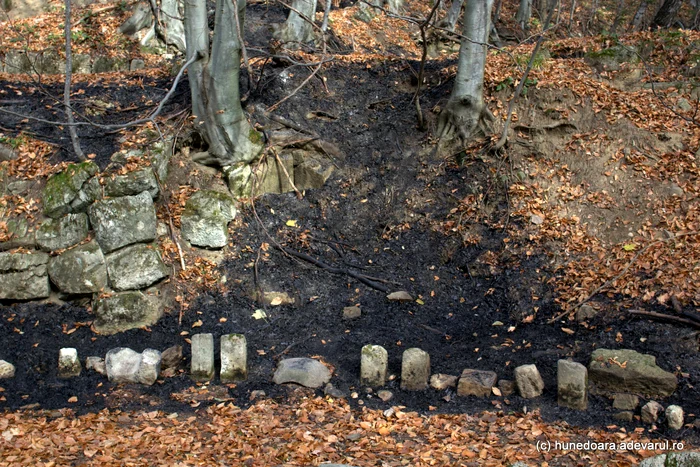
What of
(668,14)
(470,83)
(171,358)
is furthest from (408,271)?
(668,14)

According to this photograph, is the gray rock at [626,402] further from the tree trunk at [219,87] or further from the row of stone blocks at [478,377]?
the tree trunk at [219,87]

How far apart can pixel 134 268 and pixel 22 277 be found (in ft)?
4.31

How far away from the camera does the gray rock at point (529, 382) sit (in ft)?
17.1

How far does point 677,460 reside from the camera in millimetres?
3592

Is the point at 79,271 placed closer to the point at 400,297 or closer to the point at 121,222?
the point at 121,222

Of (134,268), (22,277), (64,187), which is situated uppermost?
(64,187)

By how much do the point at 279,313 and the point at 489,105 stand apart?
14.5ft

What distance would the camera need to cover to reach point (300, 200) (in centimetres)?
825

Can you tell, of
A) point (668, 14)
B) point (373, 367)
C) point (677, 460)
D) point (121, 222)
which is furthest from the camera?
point (668, 14)

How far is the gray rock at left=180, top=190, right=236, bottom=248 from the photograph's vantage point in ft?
24.7

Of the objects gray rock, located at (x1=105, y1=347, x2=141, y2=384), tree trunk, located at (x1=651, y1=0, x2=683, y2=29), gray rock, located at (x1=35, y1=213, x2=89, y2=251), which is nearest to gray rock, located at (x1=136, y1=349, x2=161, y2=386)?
Result: gray rock, located at (x1=105, y1=347, x2=141, y2=384)

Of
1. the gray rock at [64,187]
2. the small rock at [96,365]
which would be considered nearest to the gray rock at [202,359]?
the small rock at [96,365]

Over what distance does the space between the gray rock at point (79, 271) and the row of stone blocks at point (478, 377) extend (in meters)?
3.49

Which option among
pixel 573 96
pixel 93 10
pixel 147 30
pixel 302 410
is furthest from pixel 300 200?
pixel 93 10
